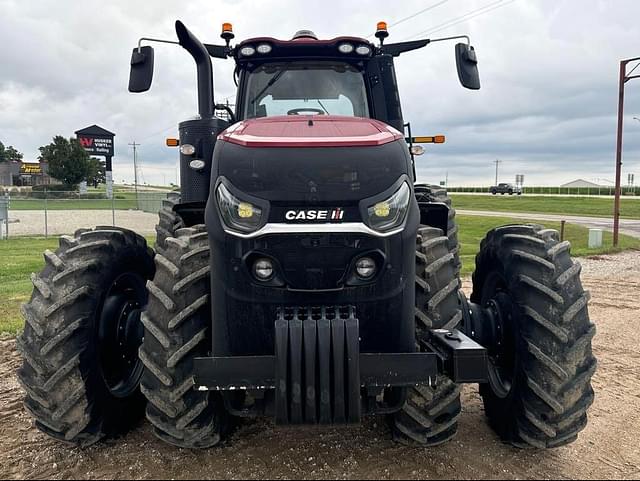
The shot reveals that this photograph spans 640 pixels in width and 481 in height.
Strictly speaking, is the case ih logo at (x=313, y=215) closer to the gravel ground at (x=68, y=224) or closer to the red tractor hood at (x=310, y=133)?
the red tractor hood at (x=310, y=133)

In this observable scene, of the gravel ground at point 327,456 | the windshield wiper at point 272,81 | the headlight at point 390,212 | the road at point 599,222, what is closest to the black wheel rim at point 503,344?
the gravel ground at point 327,456

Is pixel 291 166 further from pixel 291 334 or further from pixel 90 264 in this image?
pixel 90 264

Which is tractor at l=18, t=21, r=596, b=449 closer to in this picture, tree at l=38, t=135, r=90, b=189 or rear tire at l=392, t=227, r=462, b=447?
rear tire at l=392, t=227, r=462, b=447

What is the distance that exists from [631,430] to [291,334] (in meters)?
2.97

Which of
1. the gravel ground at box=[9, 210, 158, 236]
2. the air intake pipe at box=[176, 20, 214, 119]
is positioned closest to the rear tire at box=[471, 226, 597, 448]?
the air intake pipe at box=[176, 20, 214, 119]

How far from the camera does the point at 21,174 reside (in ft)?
261

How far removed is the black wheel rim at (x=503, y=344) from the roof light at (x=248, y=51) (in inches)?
103

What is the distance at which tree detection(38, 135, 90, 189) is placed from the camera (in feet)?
175

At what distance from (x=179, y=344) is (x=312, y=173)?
1.27m

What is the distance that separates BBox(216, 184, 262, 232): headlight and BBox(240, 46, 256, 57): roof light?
1.89 meters

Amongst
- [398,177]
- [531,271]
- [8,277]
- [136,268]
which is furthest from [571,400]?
[8,277]

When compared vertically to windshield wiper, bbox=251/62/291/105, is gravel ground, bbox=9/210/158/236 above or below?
below

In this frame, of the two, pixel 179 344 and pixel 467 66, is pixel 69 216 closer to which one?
pixel 467 66

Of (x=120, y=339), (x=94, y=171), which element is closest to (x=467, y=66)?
(x=120, y=339)
